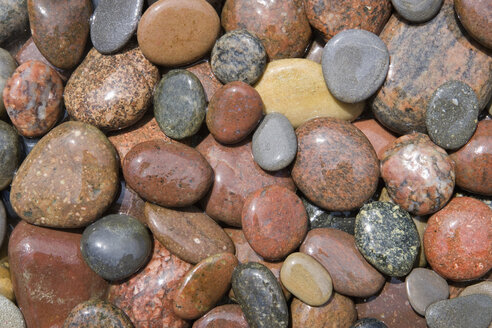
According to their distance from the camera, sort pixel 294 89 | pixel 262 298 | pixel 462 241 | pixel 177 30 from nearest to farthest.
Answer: pixel 262 298
pixel 462 241
pixel 177 30
pixel 294 89

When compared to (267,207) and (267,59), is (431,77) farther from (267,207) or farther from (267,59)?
(267,207)

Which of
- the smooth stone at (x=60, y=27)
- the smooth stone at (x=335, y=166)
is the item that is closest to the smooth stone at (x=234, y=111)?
the smooth stone at (x=335, y=166)

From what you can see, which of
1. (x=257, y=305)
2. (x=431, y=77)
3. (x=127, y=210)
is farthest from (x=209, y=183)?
(x=431, y=77)

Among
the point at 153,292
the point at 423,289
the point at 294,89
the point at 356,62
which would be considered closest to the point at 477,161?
the point at 423,289

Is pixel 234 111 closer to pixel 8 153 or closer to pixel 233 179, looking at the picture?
pixel 233 179

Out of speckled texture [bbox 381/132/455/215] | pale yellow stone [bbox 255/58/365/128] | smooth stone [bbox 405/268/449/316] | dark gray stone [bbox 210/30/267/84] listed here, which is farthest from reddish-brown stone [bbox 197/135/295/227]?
smooth stone [bbox 405/268/449/316]

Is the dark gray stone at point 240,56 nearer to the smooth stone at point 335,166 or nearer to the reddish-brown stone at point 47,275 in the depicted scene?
the smooth stone at point 335,166
